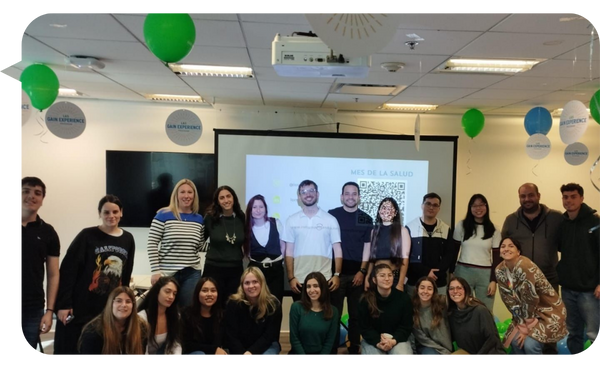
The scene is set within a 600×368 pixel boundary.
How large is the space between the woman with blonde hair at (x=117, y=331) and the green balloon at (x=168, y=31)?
1.78 metres

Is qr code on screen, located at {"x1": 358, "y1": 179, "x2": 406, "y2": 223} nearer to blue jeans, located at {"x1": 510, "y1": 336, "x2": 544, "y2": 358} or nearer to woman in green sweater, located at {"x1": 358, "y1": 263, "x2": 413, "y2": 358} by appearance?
woman in green sweater, located at {"x1": 358, "y1": 263, "x2": 413, "y2": 358}

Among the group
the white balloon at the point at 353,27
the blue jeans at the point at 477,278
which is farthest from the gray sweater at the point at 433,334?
the white balloon at the point at 353,27

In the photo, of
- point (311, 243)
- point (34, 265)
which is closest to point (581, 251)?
point (311, 243)

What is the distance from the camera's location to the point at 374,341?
130 inches

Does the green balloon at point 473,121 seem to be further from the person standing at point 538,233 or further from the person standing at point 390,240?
the person standing at point 390,240

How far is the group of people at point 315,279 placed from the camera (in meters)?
3.12

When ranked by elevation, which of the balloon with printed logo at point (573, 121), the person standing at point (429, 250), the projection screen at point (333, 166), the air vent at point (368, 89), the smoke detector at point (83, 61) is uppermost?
the smoke detector at point (83, 61)

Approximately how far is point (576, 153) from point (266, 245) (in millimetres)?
2782

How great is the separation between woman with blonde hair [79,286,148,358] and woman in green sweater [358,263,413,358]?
64.9 inches

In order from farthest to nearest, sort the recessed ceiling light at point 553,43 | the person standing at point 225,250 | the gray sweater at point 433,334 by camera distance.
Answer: the person standing at point 225,250
the gray sweater at point 433,334
the recessed ceiling light at point 553,43

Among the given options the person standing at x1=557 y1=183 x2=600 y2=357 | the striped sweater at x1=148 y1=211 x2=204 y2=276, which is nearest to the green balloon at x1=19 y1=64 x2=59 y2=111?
the striped sweater at x1=148 y1=211 x2=204 y2=276

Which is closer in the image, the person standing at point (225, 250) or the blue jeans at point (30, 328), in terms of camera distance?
the blue jeans at point (30, 328)

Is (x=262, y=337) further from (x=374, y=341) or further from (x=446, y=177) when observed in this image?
(x=446, y=177)

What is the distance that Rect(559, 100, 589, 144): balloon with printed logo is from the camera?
2949 mm
